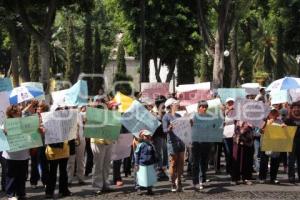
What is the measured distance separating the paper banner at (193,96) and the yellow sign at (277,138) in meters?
2.03

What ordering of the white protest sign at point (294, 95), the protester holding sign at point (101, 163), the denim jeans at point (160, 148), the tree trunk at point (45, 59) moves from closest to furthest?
the protester holding sign at point (101, 163), the denim jeans at point (160, 148), the white protest sign at point (294, 95), the tree trunk at point (45, 59)

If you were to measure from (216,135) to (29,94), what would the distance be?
395 cm

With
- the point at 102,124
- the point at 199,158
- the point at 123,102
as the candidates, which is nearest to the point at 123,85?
the point at 123,102

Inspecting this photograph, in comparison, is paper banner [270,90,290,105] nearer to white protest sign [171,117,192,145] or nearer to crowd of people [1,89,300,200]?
crowd of people [1,89,300,200]

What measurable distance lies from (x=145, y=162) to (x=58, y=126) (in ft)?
5.74

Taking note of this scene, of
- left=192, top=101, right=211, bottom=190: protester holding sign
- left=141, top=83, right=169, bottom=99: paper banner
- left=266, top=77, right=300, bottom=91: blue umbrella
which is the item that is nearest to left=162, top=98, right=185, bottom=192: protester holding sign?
left=192, top=101, right=211, bottom=190: protester holding sign

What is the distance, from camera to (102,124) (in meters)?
11.6

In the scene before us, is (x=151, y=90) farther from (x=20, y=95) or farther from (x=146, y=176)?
(x=146, y=176)

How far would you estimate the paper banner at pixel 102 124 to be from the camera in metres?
11.5

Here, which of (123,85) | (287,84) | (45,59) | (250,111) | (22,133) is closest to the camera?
(22,133)

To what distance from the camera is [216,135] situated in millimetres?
12055

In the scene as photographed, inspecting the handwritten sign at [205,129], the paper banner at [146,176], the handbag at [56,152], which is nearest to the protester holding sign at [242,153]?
the handwritten sign at [205,129]

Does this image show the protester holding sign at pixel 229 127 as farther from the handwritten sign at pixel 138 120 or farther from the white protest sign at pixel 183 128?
the handwritten sign at pixel 138 120

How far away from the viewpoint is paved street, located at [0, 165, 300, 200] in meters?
11.3
